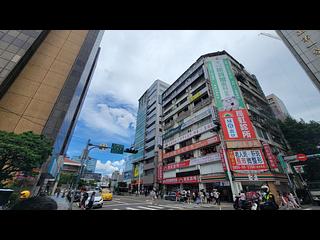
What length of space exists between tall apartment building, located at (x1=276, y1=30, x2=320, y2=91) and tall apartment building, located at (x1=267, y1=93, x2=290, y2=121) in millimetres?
20575

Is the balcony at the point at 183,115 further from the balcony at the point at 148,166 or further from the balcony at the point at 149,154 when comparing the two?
the balcony at the point at 148,166

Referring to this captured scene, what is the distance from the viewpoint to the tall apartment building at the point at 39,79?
11688 mm

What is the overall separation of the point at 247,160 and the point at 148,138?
63.6 feet

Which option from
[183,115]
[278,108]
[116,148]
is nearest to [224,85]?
[183,115]

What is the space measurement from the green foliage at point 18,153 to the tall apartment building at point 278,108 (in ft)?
116

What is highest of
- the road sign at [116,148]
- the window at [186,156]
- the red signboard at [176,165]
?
the window at [186,156]

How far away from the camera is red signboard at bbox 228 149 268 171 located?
1189cm

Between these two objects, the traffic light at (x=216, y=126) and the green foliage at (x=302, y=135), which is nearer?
the traffic light at (x=216, y=126)

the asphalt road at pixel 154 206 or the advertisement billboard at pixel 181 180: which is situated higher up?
the advertisement billboard at pixel 181 180

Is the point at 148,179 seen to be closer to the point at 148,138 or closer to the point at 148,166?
the point at 148,166

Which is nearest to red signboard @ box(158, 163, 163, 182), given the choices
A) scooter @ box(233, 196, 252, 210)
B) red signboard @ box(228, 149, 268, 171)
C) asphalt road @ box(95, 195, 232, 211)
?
asphalt road @ box(95, 195, 232, 211)

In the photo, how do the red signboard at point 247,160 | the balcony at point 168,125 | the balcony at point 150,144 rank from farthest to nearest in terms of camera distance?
1. the balcony at point 150,144
2. the balcony at point 168,125
3. the red signboard at point 247,160

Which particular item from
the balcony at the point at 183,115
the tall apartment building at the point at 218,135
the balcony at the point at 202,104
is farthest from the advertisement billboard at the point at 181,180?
the balcony at the point at 202,104
